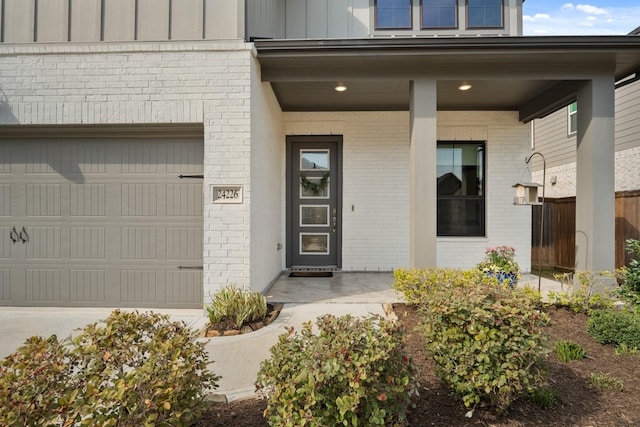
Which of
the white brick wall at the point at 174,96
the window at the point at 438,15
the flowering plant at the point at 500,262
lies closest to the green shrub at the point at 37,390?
the white brick wall at the point at 174,96

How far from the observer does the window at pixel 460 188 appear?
21.9 ft

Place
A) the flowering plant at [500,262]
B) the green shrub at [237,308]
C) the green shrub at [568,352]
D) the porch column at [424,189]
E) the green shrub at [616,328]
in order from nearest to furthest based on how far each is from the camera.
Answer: the green shrub at [568,352], the green shrub at [616,328], the green shrub at [237,308], the porch column at [424,189], the flowering plant at [500,262]

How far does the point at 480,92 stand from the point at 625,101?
4699mm

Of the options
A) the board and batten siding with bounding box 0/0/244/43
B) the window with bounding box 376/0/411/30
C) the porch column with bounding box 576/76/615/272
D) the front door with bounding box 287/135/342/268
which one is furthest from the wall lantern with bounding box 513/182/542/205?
the board and batten siding with bounding box 0/0/244/43

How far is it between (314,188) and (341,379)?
5377 mm

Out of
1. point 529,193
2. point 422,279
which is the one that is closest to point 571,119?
point 529,193

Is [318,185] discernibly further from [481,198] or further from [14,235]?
[14,235]

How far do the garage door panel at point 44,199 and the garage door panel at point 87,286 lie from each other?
0.88 meters

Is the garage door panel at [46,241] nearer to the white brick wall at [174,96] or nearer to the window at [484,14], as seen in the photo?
the white brick wall at [174,96]

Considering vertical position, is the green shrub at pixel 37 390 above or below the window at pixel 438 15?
below

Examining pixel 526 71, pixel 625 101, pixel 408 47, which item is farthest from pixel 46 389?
pixel 625 101

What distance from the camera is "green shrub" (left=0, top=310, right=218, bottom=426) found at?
4.49 feet

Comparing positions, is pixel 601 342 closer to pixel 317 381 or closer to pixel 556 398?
pixel 556 398

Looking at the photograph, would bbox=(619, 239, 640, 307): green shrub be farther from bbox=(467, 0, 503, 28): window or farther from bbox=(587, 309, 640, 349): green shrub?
bbox=(467, 0, 503, 28): window
